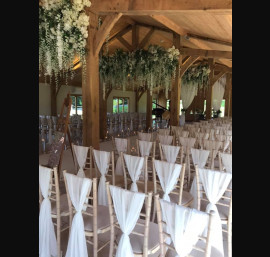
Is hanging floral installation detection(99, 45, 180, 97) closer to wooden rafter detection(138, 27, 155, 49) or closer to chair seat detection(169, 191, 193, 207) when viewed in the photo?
wooden rafter detection(138, 27, 155, 49)

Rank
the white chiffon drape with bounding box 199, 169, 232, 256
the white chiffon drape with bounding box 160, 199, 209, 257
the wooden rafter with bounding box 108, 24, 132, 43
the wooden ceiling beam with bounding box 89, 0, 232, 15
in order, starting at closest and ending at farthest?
1. the white chiffon drape with bounding box 160, 199, 209, 257
2. the white chiffon drape with bounding box 199, 169, 232, 256
3. the wooden ceiling beam with bounding box 89, 0, 232, 15
4. the wooden rafter with bounding box 108, 24, 132, 43

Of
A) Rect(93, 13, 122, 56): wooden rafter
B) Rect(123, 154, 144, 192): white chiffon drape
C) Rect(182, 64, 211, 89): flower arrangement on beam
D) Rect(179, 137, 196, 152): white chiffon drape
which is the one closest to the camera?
Rect(123, 154, 144, 192): white chiffon drape

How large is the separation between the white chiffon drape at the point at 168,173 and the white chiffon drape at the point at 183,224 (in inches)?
40.0

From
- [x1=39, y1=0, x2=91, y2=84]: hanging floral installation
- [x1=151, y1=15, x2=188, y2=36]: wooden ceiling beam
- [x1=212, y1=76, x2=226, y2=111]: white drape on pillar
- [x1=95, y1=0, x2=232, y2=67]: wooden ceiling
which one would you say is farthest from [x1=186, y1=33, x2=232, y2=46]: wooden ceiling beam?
[x1=212, y1=76, x2=226, y2=111]: white drape on pillar

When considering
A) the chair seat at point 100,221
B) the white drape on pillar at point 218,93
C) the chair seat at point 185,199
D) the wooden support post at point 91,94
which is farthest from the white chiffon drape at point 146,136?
the white drape on pillar at point 218,93

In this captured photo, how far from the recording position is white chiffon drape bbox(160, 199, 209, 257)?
162 cm

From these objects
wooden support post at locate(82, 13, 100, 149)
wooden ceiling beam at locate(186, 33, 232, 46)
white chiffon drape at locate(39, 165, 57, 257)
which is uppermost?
wooden ceiling beam at locate(186, 33, 232, 46)

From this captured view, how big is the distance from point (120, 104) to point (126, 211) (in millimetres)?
17720

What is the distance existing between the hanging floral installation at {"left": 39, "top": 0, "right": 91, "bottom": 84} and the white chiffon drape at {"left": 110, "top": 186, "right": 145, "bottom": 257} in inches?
99.3

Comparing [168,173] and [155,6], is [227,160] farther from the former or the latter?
[155,6]

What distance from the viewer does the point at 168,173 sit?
2816 mm
